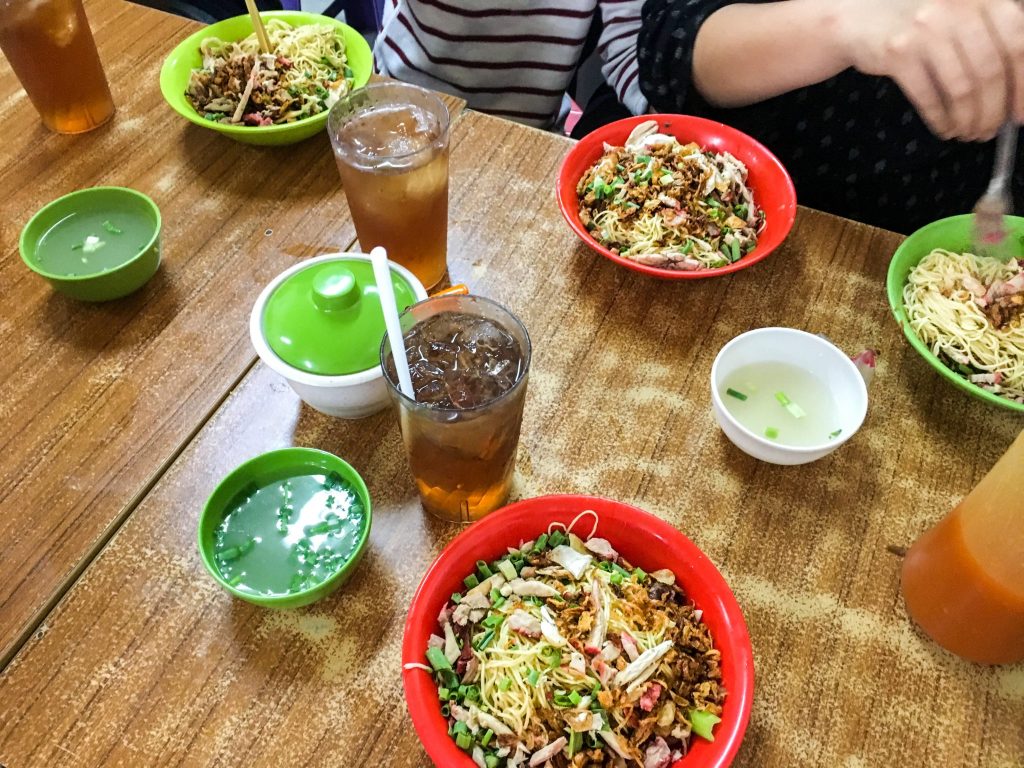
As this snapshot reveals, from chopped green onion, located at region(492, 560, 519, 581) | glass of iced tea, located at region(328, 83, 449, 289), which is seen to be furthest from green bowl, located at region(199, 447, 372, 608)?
glass of iced tea, located at region(328, 83, 449, 289)

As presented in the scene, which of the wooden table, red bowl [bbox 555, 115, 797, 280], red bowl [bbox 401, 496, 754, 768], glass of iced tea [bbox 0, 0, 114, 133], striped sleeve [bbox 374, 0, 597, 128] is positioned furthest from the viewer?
striped sleeve [bbox 374, 0, 597, 128]

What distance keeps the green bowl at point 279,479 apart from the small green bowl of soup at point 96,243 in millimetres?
454

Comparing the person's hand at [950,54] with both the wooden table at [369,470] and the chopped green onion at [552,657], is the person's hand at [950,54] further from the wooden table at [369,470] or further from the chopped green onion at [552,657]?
the chopped green onion at [552,657]

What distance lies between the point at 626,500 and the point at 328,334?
0.48 meters

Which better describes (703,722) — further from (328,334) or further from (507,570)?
(328,334)

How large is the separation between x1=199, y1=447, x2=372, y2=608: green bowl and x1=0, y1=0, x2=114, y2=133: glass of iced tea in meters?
0.98

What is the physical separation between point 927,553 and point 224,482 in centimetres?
88

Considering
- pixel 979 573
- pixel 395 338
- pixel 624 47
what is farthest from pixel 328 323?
pixel 624 47

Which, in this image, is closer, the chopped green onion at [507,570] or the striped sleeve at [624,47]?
the chopped green onion at [507,570]

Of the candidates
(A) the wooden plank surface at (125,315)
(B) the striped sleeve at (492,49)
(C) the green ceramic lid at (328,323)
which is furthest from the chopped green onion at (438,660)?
(B) the striped sleeve at (492,49)

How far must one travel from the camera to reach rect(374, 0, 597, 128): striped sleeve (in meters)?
1.82

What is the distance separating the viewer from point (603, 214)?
1.33 metres

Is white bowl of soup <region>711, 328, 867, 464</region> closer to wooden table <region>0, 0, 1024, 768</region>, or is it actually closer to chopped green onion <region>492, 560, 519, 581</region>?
wooden table <region>0, 0, 1024, 768</region>

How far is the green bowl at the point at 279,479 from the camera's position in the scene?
0.86 metres
